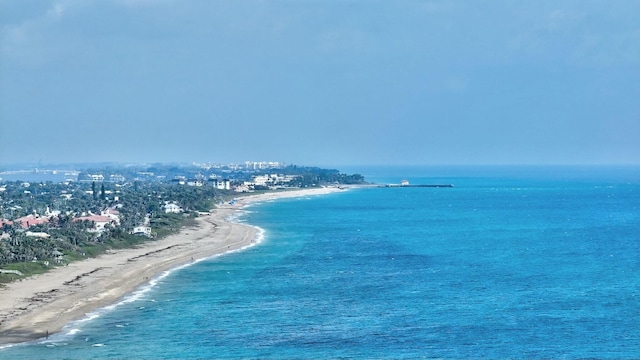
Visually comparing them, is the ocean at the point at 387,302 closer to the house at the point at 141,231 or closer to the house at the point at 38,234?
the house at the point at 141,231

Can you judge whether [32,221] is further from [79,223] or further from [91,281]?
[91,281]

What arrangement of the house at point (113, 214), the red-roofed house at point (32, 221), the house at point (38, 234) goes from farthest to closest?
1. the house at point (113, 214)
2. the red-roofed house at point (32, 221)
3. the house at point (38, 234)

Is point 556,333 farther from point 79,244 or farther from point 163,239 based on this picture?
point 163,239

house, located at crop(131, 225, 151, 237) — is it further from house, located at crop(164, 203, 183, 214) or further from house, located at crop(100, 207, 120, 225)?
house, located at crop(164, 203, 183, 214)

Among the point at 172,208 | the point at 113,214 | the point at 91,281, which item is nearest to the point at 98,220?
the point at 113,214

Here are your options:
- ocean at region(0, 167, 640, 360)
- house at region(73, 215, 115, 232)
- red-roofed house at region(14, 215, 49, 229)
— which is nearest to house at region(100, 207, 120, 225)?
house at region(73, 215, 115, 232)

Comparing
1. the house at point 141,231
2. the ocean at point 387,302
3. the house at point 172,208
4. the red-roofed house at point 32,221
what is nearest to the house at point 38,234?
the red-roofed house at point 32,221
